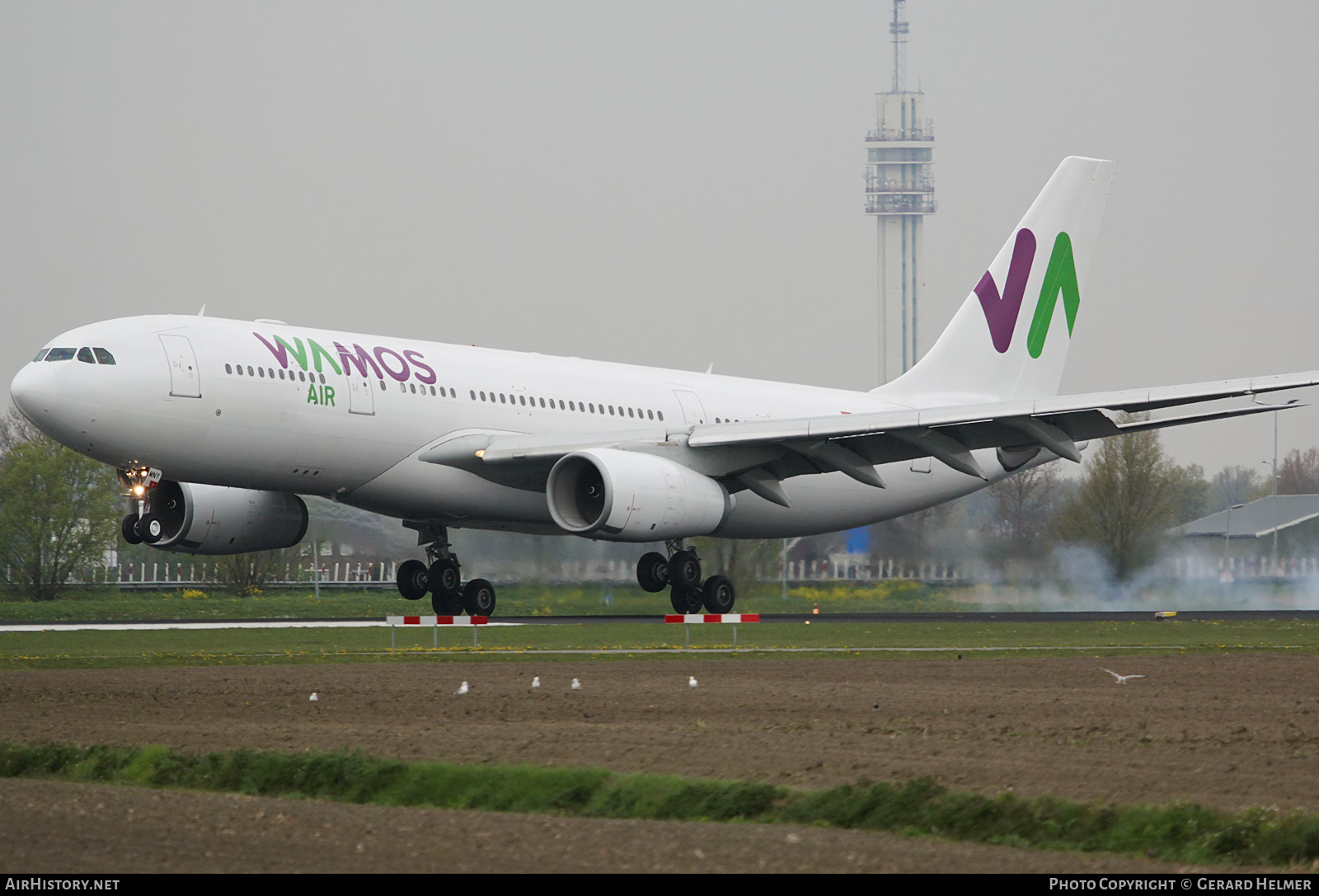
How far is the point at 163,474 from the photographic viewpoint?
27188 millimetres

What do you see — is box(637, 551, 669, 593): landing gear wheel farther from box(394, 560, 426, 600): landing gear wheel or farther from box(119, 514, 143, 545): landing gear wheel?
box(119, 514, 143, 545): landing gear wheel

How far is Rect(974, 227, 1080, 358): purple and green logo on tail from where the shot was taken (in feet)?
128

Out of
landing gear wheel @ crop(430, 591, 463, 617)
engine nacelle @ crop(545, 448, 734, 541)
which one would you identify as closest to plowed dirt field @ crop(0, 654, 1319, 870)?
engine nacelle @ crop(545, 448, 734, 541)

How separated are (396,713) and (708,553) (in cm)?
2159

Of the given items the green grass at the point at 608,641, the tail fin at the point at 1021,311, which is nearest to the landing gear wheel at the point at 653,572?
the green grass at the point at 608,641

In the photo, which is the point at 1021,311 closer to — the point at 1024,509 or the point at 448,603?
the point at 1024,509

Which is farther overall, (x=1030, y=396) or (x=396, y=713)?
(x=1030, y=396)

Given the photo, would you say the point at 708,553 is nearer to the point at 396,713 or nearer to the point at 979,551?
the point at 979,551

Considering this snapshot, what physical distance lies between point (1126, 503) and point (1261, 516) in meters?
8.88

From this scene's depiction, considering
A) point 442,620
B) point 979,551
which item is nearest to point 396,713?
point 442,620

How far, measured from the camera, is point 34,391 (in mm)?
25734

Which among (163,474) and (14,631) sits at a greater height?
(163,474)

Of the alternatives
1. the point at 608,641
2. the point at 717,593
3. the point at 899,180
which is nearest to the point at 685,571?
the point at 717,593
